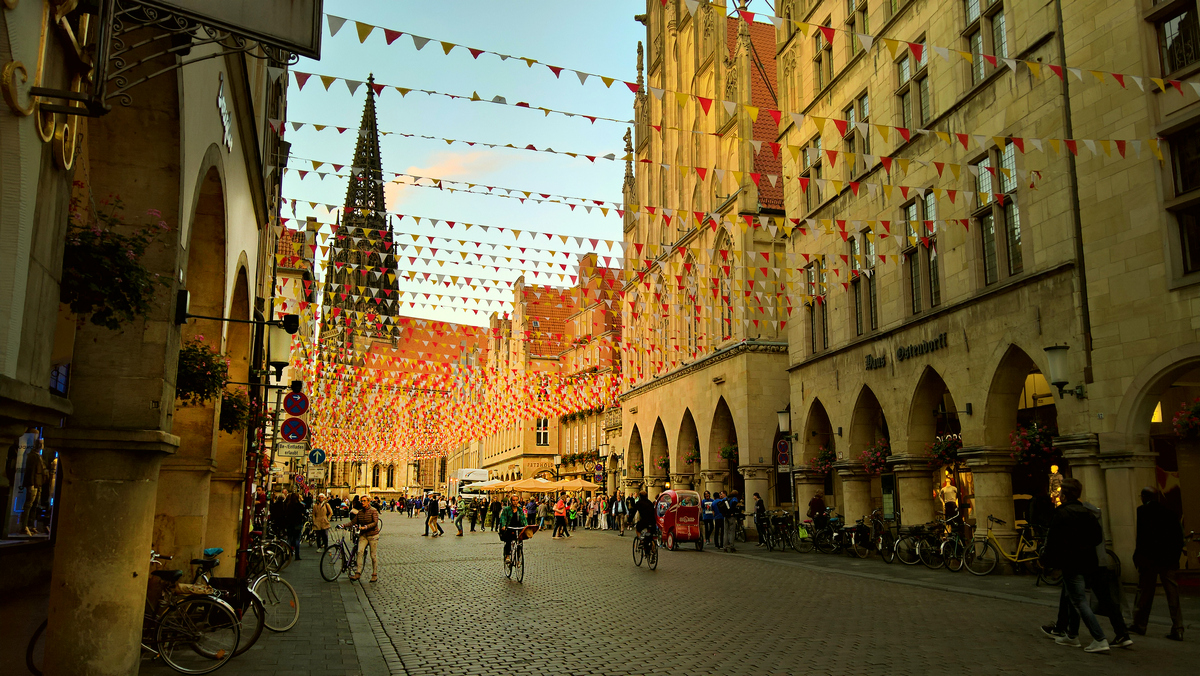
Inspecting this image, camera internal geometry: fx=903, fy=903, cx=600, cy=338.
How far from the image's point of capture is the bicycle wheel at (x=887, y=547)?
68.3 ft

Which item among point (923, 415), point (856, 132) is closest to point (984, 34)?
point (856, 132)

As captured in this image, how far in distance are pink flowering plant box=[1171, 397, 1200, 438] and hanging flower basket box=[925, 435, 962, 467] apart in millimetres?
6392

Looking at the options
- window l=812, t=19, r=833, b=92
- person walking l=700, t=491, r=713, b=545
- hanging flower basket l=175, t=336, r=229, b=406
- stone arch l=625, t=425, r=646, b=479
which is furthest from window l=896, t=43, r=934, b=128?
stone arch l=625, t=425, r=646, b=479

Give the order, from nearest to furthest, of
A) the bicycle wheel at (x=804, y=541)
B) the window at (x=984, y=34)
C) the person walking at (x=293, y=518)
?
the window at (x=984, y=34) < the person walking at (x=293, y=518) < the bicycle wheel at (x=804, y=541)

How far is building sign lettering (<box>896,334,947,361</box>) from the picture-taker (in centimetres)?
2027

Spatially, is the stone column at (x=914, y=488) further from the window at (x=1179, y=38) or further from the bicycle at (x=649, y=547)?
the window at (x=1179, y=38)

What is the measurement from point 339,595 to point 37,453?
19.0ft

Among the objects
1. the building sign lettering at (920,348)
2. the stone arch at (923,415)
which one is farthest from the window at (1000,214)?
the stone arch at (923,415)

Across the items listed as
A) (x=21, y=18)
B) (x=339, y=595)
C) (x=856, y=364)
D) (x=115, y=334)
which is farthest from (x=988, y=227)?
(x=21, y=18)

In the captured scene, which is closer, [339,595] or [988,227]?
[339,595]

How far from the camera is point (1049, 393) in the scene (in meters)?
20.4

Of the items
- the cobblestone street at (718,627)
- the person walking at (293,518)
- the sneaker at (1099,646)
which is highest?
the person walking at (293,518)

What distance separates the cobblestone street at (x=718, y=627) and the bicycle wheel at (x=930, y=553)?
2.12 metres

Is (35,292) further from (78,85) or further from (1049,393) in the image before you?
(1049,393)
